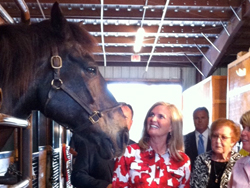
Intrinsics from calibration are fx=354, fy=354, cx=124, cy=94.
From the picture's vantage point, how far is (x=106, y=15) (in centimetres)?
727

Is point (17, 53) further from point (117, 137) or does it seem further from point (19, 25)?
point (117, 137)

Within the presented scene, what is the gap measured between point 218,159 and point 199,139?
1406 mm

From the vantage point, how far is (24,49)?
182 cm

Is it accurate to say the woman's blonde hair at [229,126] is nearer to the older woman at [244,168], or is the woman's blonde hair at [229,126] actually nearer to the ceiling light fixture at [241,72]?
the older woman at [244,168]

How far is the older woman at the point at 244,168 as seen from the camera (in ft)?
7.18

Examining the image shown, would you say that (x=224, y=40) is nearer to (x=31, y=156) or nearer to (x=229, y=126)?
(x=229, y=126)

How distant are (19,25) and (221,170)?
5.84ft

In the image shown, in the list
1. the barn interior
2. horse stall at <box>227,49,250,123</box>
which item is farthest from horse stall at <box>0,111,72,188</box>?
horse stall at <box>227,49,250,123</box>

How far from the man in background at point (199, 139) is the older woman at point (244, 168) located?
1.64 meters

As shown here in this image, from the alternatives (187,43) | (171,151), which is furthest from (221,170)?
(187,43)

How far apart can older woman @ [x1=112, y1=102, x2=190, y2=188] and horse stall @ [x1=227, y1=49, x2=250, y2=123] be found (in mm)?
3411

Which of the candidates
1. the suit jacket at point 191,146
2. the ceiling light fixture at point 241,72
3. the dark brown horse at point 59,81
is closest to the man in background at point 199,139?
the suit jacket at point 191,146

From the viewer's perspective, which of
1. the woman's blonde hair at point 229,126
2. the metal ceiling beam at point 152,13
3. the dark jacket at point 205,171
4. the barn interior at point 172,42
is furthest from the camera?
the metal ceiling beam at point 152,13

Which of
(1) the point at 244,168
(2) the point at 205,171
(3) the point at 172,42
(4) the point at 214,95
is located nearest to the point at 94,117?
(1) the point at 244,168
